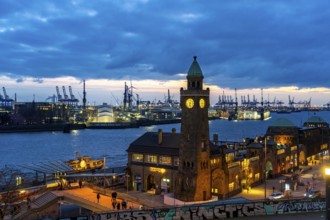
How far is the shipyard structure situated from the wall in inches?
746

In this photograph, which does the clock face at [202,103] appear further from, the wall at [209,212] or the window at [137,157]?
the wall at [209,212]

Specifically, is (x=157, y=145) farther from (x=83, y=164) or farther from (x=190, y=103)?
(x=83, y=164)

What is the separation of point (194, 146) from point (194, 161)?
5.94 ft

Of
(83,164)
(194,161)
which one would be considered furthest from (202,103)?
(83,164)

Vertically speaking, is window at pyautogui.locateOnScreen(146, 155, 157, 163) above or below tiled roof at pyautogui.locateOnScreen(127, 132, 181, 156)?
below

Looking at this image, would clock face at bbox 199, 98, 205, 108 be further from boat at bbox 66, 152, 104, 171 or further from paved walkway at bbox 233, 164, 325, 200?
boat at bbox 66, 152, 104, 171

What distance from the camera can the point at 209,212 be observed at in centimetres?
2670

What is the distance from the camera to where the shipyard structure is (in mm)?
46281

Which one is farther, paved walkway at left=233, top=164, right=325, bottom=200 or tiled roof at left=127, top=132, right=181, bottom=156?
tiled roof at left=127, top=132, right=181, bottom=156

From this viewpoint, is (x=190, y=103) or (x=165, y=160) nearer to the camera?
(x=190, y=103)

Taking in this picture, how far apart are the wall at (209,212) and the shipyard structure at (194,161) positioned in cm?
1896

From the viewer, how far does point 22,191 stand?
47875 millimetres

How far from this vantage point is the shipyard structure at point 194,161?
152ft

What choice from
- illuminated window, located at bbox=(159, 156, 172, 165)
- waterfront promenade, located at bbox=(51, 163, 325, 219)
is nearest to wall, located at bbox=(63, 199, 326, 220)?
waterfront promenade, located at bbox=(51, 163, 325, 219)
